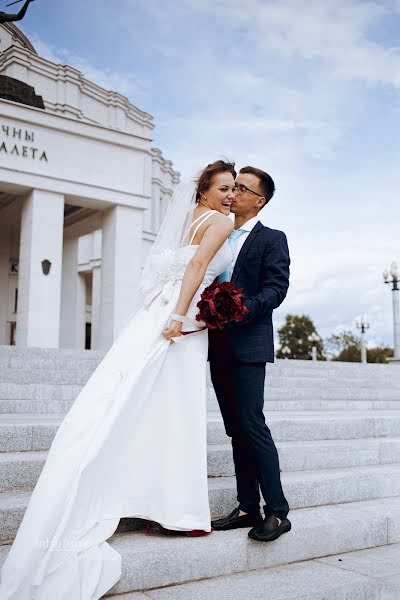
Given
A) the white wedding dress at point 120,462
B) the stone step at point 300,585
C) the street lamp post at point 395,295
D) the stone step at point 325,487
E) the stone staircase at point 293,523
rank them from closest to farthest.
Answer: the white wedding dress at point 120,462, the stone step at point 300,585, the stone staircase at point 293,523, the stone step at point 325,487, the street lamp post at point 395,295

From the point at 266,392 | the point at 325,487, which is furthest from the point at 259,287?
the point at 266,392

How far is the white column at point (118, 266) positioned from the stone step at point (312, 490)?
11512mm

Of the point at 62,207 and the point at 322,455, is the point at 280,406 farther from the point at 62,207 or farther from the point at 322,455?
the point at 62,207

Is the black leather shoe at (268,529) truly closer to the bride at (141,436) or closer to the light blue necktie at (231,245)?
the bride at (141,436)

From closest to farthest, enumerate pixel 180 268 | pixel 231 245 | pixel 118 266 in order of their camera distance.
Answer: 1. pixel 180 268
2. pixel 231 245
3. pixel 118 266

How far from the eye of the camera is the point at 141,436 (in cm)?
344

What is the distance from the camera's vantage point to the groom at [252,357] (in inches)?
138

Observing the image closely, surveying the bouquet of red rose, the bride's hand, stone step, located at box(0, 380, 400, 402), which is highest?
the bouquet of red rose

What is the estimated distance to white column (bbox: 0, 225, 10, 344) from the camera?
64.4 ft

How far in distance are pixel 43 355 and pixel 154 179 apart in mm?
28695

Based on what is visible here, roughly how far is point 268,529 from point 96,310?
21.2 metres

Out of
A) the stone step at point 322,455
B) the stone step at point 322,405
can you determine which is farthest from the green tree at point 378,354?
the stone step at point 322,455

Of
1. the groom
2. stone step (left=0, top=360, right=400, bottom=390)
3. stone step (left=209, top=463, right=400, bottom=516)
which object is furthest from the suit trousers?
stone step (left=0, top=360, right=400, bottom=390)

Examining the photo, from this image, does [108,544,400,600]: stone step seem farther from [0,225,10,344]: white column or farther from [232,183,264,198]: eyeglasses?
[0,225,10,344]: white column
